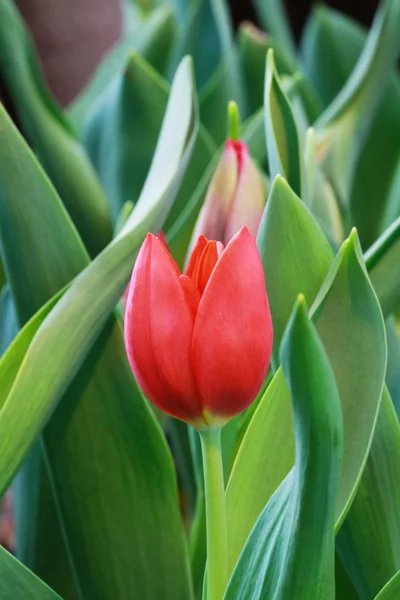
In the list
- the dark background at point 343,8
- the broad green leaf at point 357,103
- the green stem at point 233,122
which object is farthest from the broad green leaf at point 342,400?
the dark background at point 343,8

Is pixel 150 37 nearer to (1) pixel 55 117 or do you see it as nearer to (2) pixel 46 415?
(1) pixel 55 117

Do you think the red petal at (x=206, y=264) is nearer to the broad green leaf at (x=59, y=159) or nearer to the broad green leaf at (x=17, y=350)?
the broad green leaf at (x=17, y=350)

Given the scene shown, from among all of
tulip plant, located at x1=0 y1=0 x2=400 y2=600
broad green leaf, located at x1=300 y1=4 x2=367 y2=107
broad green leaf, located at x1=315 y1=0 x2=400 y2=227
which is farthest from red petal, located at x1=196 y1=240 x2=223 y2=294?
broad green leaf, located at x1=300 y1=4 x2=367 y2=107

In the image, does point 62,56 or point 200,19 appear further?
point 62,56

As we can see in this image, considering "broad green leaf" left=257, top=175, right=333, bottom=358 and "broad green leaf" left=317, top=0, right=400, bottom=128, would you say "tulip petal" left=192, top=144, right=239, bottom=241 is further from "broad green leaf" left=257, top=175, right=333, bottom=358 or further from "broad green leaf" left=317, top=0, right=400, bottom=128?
"broad green leaf" left=317, top=0, right=400, bottom=128

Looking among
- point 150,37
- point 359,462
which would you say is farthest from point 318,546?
point 150,37
